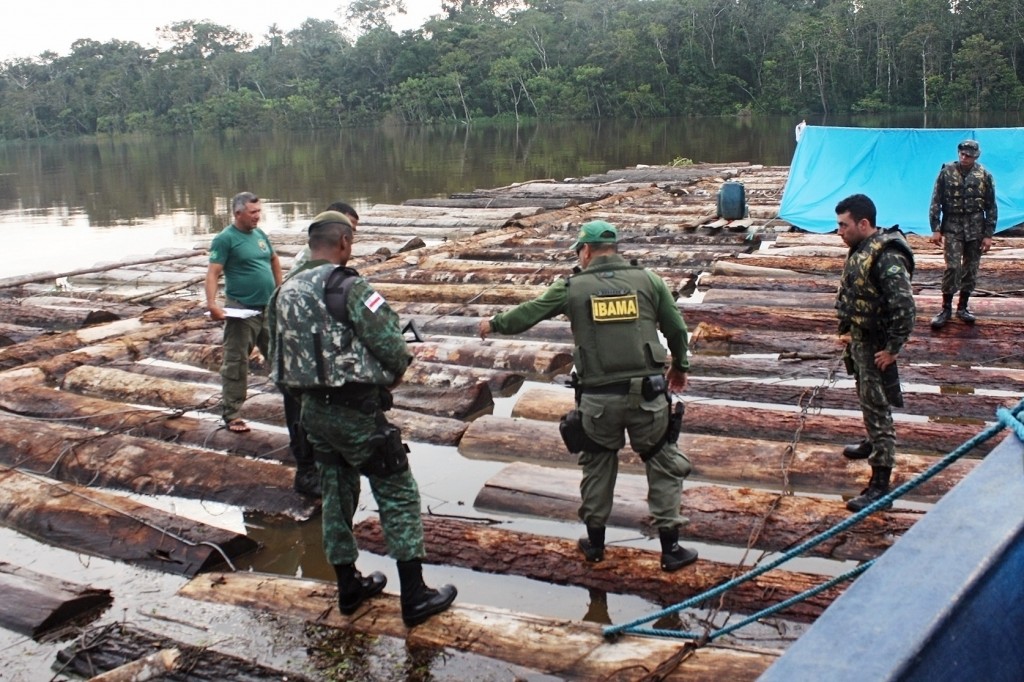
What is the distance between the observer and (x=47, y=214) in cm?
3170

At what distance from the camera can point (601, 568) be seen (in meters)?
5.04

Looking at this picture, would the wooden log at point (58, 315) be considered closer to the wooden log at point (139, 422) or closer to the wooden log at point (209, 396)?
the wooden log at point (209, 396)

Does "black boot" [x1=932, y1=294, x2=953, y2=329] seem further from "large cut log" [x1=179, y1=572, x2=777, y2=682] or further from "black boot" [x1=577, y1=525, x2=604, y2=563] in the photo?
"large cut log" [x1=179, y1=572, x2=777, y2=682]

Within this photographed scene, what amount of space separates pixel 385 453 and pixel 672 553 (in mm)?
1641

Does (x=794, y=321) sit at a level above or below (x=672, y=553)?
above

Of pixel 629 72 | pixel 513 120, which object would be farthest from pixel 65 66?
pixel 629 72

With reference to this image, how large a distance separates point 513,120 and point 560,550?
79205mm

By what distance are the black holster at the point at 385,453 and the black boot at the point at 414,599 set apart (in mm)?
458

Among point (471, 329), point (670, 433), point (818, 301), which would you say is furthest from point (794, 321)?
point (670, 433)

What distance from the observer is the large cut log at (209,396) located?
7965 mm

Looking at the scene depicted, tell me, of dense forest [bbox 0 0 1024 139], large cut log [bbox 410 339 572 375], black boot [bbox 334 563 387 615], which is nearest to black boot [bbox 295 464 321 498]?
black boot [bbox 334 563 387 615]

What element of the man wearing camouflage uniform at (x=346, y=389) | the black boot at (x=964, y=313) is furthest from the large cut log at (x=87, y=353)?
the black boot at (x=964, y=313)

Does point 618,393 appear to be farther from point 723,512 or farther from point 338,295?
point 338,295

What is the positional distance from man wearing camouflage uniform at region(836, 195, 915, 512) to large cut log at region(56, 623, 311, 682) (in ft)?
11.1
